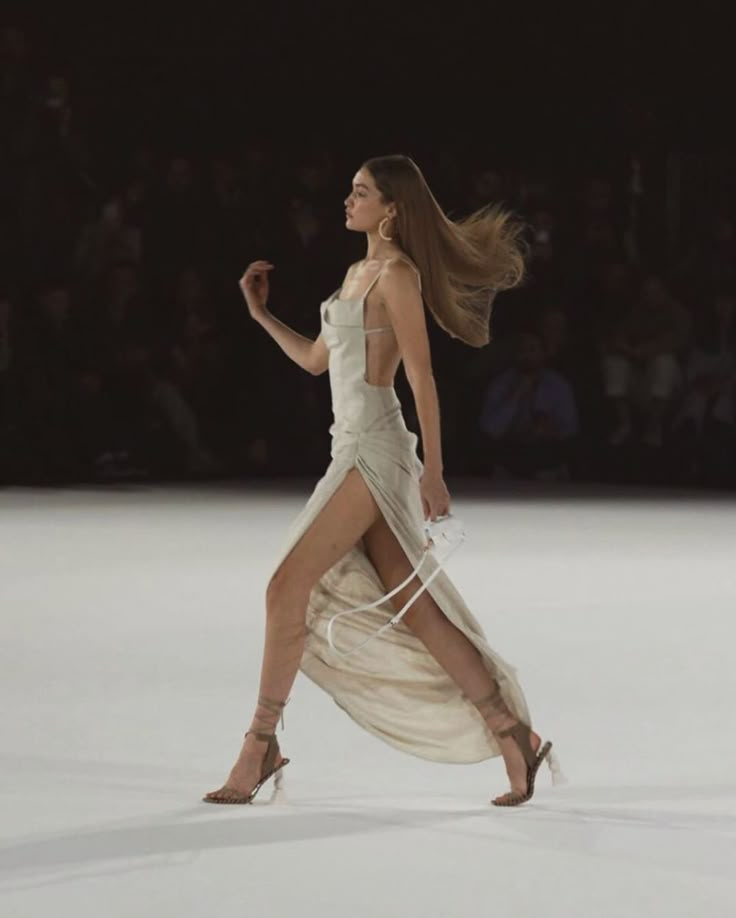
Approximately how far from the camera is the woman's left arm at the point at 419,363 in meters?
3.28

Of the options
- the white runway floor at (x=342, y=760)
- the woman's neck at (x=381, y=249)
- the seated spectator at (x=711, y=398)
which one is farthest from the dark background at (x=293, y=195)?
the woman's neck at (x=381, y=249)

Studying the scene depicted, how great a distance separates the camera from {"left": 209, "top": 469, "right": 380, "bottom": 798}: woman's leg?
3330 mm

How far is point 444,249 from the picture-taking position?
3449 mm

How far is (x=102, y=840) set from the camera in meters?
3.12

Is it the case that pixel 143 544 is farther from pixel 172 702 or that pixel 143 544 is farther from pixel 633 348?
pixel 633 348

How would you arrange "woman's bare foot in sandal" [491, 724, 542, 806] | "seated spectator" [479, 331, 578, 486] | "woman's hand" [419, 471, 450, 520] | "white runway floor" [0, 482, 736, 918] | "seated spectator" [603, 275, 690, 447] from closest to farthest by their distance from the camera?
"white runway floor" [0, 482, 736, 918]
"woman's hand" [419, 471, 450, 520]
"woman's bare foot in sandal" [491, 724, 542, 806]
"seated spectator" [479, 331, 578, 486]
"seated spectator" [603, 275, 690, 447]

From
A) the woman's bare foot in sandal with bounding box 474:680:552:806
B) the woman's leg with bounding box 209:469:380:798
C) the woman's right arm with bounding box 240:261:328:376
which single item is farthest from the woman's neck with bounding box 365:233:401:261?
the woman's bare foot in sandal with bounding box 474:680:552:806

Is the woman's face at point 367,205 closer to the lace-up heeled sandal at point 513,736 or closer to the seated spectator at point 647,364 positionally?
the lace-up heeled sandal at point 513,736

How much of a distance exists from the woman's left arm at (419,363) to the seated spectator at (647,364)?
7409 mm

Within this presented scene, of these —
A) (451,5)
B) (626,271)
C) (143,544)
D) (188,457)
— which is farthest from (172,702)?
(451,5)

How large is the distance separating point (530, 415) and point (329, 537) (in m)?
7.17

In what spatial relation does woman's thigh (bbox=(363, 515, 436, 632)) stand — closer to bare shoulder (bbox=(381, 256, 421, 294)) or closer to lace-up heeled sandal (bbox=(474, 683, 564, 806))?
lace-up heeled sandal (bbox=(474, 683, 564, 806))

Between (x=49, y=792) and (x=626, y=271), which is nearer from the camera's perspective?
(x=49, y=792)

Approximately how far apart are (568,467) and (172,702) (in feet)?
21.0
